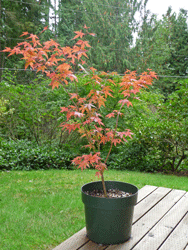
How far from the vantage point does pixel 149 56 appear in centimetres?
1542

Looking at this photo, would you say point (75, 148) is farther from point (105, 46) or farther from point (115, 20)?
point (115, 20)

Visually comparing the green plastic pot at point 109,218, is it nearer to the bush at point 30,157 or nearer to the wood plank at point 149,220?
the wood plank at point 149,220

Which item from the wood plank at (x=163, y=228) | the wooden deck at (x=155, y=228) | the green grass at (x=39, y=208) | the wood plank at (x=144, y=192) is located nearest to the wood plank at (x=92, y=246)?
the wooden deck at (x=155, y=228)

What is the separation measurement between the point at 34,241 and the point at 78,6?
634 inches

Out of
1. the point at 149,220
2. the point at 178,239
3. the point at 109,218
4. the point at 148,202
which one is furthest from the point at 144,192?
the point at 109,218

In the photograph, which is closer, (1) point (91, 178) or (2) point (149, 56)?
(1) point (91, 178)

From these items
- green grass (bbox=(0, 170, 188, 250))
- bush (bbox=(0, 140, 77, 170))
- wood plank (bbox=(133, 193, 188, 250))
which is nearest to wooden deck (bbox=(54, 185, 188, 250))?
wood plank (bbox=(133, 193, 188, 250))

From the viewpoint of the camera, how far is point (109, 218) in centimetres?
168

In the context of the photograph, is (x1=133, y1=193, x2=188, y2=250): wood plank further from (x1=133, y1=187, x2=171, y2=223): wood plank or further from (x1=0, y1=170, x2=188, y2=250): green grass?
(x1=0, y1=170, x2=188, y2=250): green grass

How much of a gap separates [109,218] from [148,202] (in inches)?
34.8

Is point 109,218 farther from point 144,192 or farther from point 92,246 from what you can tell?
point 144,192

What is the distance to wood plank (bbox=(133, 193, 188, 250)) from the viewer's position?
1.66 m

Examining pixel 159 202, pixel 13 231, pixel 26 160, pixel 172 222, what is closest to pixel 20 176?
pixel 26 160

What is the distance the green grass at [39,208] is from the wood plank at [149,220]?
592 mm
